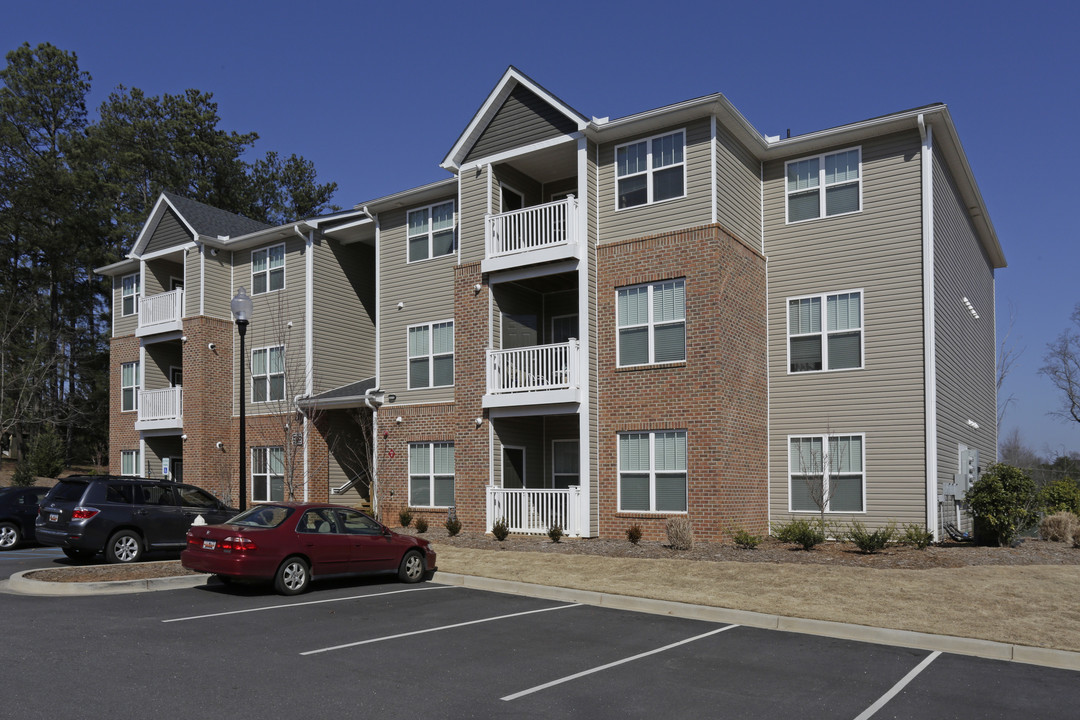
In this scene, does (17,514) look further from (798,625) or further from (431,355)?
(798,625)

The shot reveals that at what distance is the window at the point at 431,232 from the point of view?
25.5 meters

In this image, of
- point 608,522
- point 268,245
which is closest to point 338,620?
point 608,522

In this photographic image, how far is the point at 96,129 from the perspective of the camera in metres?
48.9

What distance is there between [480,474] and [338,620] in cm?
1061

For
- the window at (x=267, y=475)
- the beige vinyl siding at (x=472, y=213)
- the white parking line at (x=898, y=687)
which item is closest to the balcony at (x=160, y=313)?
the window at (x=267, y=475)

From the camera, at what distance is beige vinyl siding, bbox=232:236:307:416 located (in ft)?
92.7

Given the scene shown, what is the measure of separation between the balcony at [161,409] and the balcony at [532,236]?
46.3 feet

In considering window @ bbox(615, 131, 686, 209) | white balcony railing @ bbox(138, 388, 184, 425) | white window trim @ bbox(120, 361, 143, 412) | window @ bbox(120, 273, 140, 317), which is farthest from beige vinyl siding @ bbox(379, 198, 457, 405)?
window @ bbox(120, 273, 140, 317)

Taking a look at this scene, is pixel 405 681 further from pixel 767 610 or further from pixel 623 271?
pixel 623 271

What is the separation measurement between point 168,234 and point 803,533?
24.9m

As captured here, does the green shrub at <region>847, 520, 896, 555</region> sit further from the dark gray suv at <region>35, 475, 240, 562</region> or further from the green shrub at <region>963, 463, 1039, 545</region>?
the dark gray suv at <region>35, 475, 240, 562</region>

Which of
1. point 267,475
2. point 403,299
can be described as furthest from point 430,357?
point 267,475

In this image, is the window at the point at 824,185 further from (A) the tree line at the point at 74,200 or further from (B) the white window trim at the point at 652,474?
(A) the tree line at the point at 74,200

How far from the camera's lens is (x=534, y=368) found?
21.5 meters
